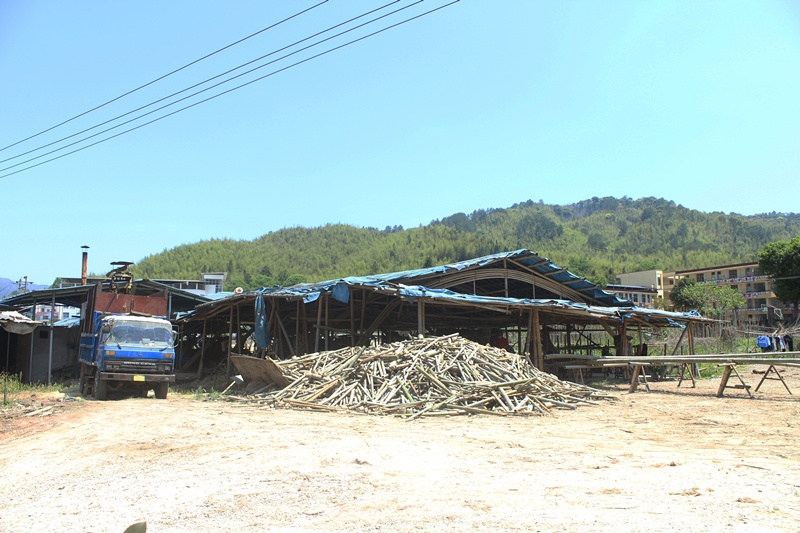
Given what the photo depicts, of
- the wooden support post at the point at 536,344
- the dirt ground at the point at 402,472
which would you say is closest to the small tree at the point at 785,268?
the wooden support post at the point at 536,344

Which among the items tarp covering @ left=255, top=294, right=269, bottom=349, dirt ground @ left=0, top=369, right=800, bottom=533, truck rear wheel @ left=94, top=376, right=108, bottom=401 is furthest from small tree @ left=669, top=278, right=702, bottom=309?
truck rear wheel @ left=94, top=376, right=108, bottom=401

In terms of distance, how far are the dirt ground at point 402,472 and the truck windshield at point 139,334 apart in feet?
10.7

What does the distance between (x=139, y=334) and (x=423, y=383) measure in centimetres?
807

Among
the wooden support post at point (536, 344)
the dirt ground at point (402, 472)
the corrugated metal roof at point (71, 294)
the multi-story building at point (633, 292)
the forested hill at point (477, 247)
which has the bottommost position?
the dirt ground at point (402, 472)

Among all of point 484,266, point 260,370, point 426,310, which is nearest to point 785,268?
point 484,266

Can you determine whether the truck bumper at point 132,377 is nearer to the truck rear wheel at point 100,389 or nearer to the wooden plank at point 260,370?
the truck rear wheel at point 100,389

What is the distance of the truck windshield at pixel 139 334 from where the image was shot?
14.5m

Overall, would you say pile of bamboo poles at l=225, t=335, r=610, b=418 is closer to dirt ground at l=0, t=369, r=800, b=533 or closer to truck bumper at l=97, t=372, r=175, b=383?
dirt ground at l=0, t=369, r=800, b=533

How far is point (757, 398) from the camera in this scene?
13.8 metres

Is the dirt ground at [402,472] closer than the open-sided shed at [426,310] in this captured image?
Yes

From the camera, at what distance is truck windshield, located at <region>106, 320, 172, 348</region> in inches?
570

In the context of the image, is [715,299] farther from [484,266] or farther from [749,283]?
[484,266]

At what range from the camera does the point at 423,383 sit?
41.2 ft

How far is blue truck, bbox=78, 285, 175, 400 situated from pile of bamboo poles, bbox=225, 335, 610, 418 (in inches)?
100
